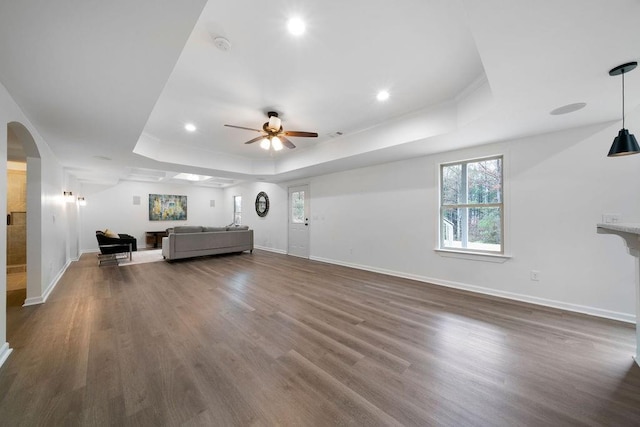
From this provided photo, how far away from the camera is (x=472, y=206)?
12.8 feet

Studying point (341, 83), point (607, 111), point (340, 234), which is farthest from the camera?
point (340, 234)

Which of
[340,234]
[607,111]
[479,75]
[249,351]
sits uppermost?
[479,75]

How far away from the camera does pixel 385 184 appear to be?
4.93 metres

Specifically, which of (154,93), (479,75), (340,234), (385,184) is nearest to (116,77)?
(154,93)

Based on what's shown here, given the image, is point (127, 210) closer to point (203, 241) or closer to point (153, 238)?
point (153, 238)

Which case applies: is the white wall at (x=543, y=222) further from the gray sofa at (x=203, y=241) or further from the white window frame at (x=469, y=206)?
the gray sofa at (x=203, y=241)

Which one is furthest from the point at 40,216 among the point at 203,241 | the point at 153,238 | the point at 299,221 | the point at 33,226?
the point at 153,238

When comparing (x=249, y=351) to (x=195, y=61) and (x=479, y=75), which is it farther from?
(x=479, y=75)

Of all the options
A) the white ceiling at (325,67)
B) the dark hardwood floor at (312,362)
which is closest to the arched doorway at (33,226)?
the dark hardwood floor at (312,362)

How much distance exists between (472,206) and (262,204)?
21.3 feet

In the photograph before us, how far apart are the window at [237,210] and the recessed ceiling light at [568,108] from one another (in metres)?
9.27

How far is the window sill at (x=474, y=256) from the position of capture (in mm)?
3537

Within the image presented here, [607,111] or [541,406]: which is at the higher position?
[607,111]

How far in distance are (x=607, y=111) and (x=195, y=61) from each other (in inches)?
173
